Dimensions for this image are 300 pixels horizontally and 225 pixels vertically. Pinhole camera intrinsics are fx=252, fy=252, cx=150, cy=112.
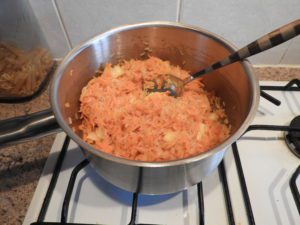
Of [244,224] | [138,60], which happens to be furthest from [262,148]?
[138,60]

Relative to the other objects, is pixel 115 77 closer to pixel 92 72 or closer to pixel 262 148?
pixel 92 72

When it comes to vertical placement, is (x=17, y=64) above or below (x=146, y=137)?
above

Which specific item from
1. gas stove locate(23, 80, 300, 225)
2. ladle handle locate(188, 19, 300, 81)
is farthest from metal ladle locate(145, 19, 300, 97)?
gas stove locate(23, 80, 300, 225)

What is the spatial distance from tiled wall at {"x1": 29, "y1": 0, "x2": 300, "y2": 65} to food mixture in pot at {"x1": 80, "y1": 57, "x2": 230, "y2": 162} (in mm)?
159

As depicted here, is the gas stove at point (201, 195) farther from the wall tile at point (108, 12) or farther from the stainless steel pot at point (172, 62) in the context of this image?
the wall tile at point (108, 12)

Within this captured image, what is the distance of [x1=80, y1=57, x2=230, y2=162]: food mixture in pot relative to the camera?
1.91 feet

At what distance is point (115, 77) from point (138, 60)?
3.8 inches

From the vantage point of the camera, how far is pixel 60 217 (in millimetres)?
557

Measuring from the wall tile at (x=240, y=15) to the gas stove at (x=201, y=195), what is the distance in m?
0.33

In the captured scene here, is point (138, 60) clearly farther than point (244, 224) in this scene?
Yes

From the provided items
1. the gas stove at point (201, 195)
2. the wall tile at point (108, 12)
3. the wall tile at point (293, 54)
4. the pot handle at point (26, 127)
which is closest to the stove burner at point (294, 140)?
the gas stove at point (201, 195)

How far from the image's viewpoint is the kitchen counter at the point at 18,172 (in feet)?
1.96

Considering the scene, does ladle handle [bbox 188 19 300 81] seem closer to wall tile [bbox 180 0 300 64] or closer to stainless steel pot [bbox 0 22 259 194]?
stainless steel pot [bbox 0 22 259 194]

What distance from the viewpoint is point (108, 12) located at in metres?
0.77
